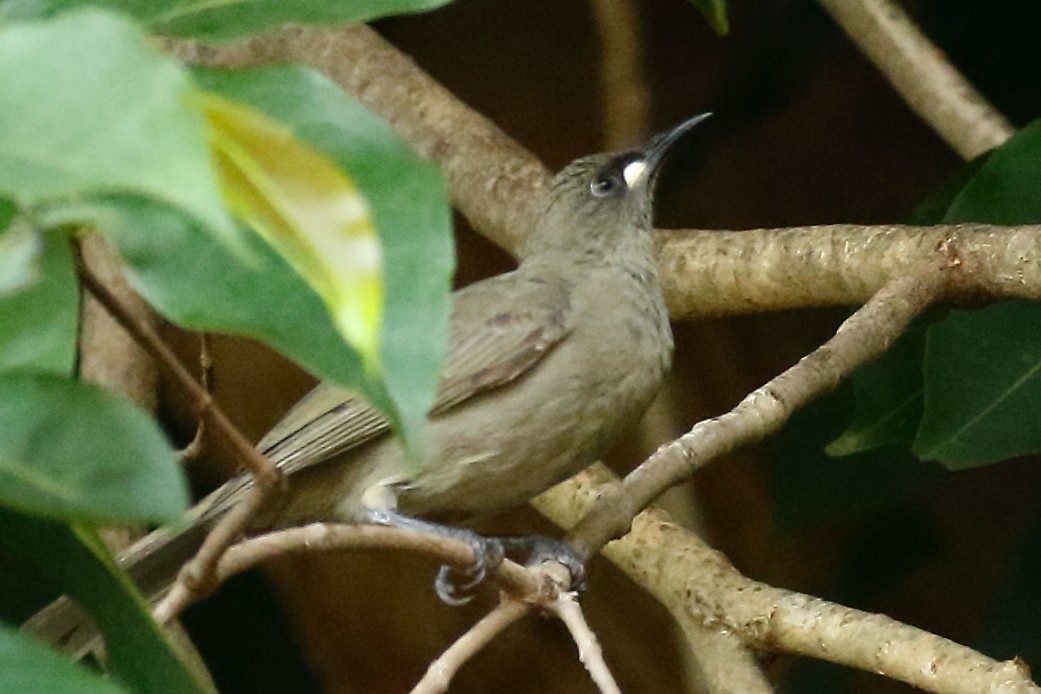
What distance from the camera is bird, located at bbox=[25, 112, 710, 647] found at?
258cm

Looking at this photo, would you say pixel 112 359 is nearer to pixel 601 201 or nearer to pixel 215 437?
pixel 601 201

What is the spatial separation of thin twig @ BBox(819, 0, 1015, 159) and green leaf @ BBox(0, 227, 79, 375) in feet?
8.88

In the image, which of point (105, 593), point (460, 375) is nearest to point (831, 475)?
point (460, 375)

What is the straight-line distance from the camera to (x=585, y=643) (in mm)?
1794

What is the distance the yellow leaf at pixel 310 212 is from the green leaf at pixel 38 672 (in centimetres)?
33

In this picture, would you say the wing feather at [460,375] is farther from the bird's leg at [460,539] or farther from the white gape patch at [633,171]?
the white gape patch at [633,171]

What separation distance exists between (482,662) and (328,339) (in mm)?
4104

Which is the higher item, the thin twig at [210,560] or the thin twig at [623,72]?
the thin twig at [210,560]

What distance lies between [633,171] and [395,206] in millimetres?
2309

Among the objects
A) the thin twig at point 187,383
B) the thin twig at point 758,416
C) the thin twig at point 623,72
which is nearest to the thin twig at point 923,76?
the thin twig at point 623,72

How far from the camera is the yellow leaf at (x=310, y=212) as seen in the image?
2.66 ft

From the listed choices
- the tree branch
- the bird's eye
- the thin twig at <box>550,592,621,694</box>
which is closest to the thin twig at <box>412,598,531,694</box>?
the thin twig at <box>550,592,621,694</box>

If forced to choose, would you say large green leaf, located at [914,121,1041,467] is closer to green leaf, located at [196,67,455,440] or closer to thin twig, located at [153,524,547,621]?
thin twig, located at [153,524,547,621]

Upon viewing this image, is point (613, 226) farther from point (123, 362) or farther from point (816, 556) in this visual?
point (816, 556)
